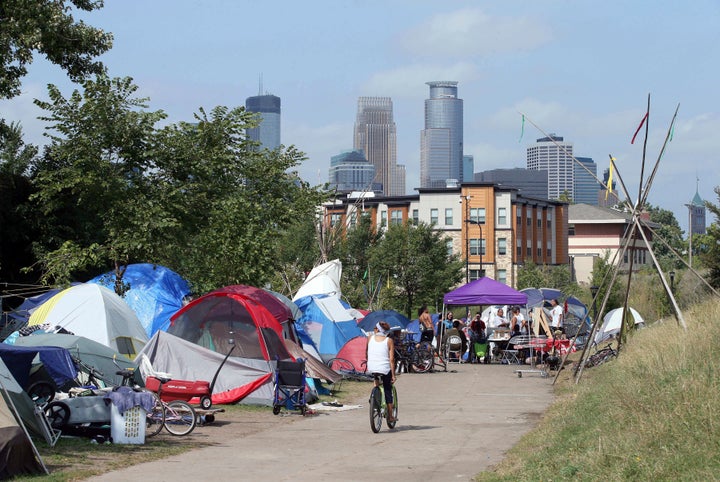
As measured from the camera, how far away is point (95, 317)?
2258cm

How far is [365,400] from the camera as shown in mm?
22000

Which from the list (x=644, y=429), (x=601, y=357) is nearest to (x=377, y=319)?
(x=601, y=357)

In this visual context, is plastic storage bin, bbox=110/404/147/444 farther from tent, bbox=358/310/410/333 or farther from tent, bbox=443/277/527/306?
tent, bbox=358/310/410/333

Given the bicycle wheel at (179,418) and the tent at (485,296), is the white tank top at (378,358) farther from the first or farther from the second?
the tent at (485,296)

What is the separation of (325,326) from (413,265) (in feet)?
142

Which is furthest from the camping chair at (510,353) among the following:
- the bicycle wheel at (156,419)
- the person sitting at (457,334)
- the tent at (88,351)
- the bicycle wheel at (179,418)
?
the bicycle wheel at (156,419)

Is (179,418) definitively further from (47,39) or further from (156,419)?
(47,39)

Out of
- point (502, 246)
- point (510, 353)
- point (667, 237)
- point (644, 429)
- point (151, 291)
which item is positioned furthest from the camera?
point (667, 237)

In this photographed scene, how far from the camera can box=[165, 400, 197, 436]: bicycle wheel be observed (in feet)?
50.1

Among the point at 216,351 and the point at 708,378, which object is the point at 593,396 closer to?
the point at 708,378

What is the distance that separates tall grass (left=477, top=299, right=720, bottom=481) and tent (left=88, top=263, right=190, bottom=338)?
48.6 ft

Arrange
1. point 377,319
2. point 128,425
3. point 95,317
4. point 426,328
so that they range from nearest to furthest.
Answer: point 128,425, point 95,317, point 426,328, point 377,319

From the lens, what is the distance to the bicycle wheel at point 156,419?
15004mm

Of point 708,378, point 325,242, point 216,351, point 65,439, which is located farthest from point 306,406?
point 325,242
